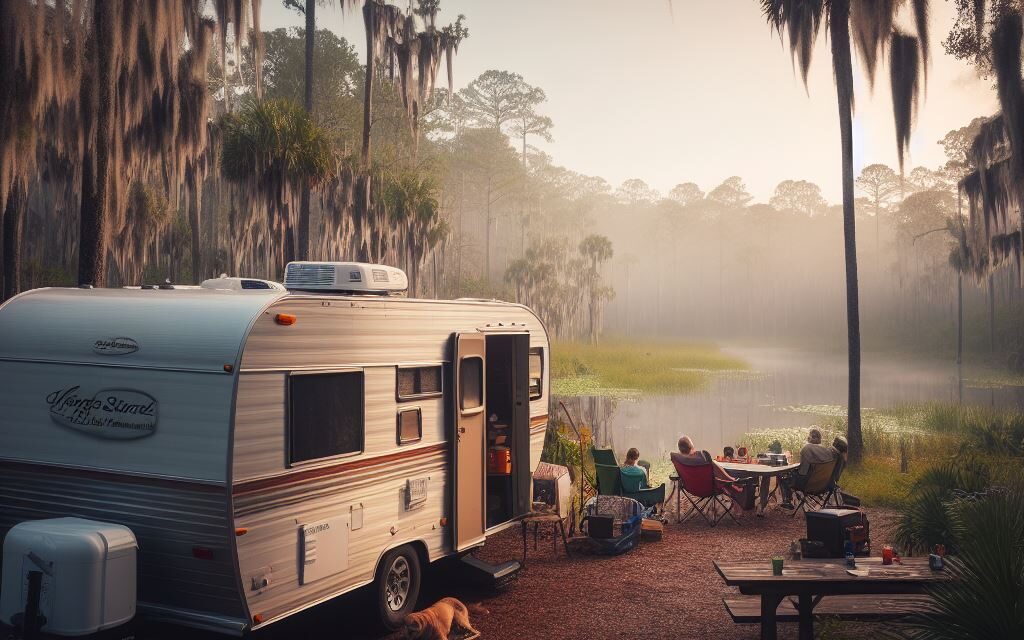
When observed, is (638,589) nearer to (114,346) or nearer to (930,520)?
(930,520)

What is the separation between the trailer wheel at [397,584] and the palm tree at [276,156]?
1253 cm

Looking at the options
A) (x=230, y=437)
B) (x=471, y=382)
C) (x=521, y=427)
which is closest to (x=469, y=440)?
(x=471, y=382)

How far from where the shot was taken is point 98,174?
37.1 feet

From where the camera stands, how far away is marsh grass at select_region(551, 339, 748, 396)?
1331 inches

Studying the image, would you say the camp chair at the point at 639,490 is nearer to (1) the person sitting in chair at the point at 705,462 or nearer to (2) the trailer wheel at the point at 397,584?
(1) the person sitting in chair at the point at 705,462

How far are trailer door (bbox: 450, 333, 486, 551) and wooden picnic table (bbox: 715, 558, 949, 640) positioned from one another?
2.60m

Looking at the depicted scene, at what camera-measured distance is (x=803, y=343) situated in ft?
266

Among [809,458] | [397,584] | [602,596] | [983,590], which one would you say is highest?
[983,590]

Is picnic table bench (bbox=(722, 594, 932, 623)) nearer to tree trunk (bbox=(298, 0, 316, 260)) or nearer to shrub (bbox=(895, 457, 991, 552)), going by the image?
shrub (bbox=(895, 457, 991, 552))

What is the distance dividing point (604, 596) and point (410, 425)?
8.60 feet

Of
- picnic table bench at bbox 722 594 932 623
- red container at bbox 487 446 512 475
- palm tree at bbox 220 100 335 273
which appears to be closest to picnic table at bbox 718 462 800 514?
red container at bbox 487 446 512 475

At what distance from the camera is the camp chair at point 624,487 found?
430 inches

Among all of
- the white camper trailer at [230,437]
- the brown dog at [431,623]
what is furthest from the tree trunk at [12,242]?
the brown dog at [431,623]

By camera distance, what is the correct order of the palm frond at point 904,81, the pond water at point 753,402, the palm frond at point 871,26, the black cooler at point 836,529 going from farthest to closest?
the pond water at point 753,402 → the palm frond at point 904,81 → the palm frond at point 871,26 → the black cooler at point 836,529
